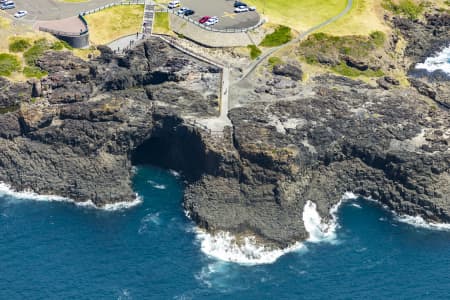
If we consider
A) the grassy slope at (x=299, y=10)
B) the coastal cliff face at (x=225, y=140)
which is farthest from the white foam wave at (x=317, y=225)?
the grassy slope at (x=299, y=10)

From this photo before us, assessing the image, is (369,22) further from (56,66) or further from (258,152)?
(56,66)

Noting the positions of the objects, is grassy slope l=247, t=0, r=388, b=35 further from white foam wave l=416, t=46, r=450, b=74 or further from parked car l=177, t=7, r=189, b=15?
parked car l=177, t=7, r=189, b=15

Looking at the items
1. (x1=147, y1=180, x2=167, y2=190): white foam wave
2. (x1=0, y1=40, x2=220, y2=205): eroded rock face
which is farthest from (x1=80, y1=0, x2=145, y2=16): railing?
(x1=147, y1=180, x2=167, y2=190): white foam wave

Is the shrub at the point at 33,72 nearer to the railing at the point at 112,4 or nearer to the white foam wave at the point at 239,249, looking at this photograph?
the railing at the point at 112,4

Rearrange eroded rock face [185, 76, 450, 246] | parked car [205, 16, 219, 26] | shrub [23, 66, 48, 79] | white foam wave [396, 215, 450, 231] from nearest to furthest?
eroded rock face [185, 76, 450, 246], white foam wave [396, 215, 450, 231], shrub [23, 66, 48, 79], parked car [205, 16, 219, 26]

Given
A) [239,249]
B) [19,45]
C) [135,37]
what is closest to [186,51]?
[135,37]

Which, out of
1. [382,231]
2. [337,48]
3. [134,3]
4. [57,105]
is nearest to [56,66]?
[57,105]

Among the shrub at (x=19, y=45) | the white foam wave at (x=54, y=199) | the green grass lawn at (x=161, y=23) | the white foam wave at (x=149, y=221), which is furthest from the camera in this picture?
the green grass lawn at (x=161, y=23)

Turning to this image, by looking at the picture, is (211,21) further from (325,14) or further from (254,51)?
(325,14)
